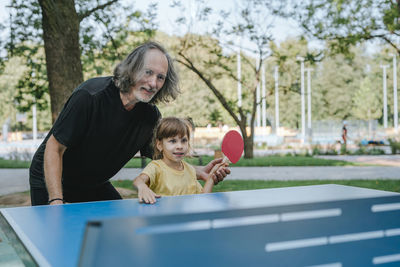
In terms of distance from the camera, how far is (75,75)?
692cm

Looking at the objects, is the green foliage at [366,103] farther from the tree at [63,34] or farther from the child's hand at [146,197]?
the child's hand at [146,197]

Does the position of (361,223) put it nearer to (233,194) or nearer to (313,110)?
(233,194)

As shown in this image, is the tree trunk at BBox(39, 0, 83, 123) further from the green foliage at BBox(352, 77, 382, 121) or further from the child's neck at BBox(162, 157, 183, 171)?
the green foliage at BBox(352, 77, 382, 121)

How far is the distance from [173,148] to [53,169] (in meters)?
0.97

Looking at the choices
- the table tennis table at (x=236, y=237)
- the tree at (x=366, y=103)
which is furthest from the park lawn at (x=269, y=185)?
the tree at (x=366, y=103)

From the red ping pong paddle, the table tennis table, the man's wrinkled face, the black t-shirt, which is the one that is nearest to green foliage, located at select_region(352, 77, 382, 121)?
the red ping pong paddle

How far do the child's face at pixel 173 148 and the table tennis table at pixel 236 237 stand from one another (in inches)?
61.6

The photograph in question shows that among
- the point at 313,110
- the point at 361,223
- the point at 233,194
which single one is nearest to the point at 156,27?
the point at 233,194

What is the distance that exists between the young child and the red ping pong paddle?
0.35m

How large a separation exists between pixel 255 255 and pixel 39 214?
0.99 m

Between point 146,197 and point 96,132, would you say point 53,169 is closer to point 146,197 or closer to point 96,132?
point 96,132

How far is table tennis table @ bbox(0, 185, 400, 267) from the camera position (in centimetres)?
80

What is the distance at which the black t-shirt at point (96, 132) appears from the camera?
231 centimetres

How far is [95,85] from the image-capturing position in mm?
2498
